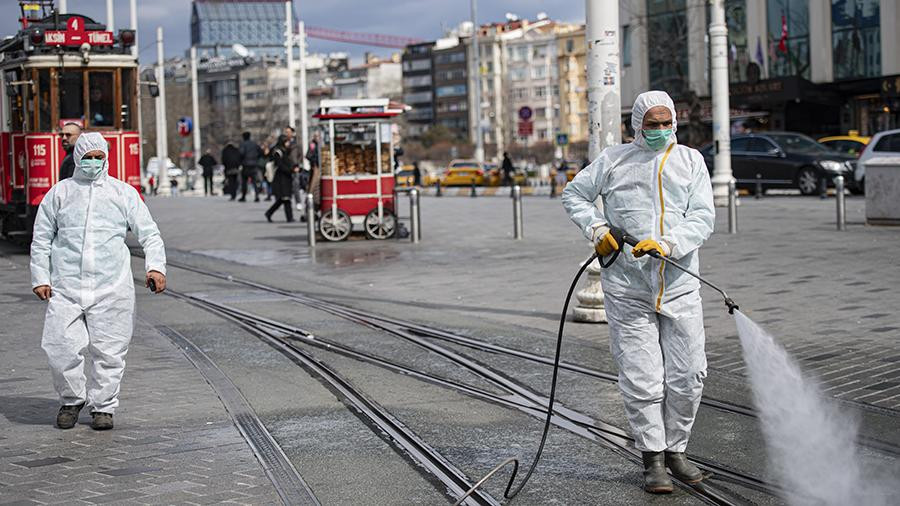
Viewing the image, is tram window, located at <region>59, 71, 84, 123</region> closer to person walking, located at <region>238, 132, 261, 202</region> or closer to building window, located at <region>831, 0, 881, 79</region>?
person walking, located at <region>238, 132, 261, 202</region>

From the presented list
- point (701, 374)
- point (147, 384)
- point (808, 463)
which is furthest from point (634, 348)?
point (147, 384)

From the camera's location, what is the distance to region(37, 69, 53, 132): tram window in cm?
2077

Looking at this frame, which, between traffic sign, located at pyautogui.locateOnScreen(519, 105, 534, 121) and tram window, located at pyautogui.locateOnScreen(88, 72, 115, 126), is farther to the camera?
traffic sign, located at pyautogui.locateOnScreen(519, 105, 534, 121)

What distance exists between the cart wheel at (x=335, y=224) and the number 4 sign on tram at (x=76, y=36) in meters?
4.43

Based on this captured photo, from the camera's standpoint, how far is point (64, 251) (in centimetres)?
773

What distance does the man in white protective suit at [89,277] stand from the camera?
7641 millimetres

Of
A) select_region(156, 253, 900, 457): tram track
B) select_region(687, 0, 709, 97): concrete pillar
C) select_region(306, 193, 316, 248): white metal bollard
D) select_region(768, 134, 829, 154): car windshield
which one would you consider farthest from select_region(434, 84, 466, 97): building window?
select_region(156, 253, 900, 457): tram track

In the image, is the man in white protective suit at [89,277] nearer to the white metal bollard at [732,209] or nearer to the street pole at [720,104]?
the white metal bollard at [732,209]

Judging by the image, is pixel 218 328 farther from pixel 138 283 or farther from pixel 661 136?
pixel 661 136

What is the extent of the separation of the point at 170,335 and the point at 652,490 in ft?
21.8

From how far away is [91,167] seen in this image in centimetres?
779

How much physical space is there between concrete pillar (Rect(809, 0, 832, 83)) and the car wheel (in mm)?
19380

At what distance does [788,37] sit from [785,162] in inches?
822

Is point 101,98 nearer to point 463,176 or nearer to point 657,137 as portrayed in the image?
point 657,137
